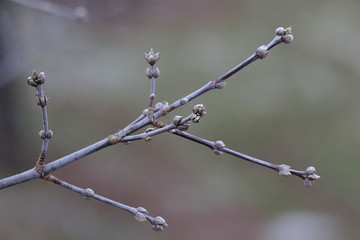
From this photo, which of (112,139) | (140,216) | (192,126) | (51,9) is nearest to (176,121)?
(112,139)

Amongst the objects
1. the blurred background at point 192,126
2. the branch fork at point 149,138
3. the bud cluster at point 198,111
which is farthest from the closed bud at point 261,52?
the blurred background at point 192,126

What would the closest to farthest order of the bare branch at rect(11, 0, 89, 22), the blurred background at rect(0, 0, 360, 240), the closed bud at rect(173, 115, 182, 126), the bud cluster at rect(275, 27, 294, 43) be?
the closed bud at rect(173, 115, 182, 126)
the bud cluster at rect(275, 27, 294, 43)
the bare branch at rect(11, 0, 89, 22)
the blurred background at rect(0, 0, 360, 240)

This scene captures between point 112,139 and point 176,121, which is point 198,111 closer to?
point 176,121

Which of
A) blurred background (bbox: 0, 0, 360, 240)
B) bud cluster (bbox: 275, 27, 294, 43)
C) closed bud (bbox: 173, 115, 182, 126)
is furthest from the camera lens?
blurred background (bbox: 0, 0, 360, 240)

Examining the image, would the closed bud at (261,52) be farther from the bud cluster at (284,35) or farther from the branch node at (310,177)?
the branch node at (310,177)

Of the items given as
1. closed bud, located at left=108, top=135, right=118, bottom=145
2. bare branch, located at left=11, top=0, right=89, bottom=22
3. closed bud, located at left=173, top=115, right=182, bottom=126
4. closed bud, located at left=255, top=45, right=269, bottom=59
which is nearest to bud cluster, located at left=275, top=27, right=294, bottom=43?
closed bud, located at left=255, top=45, right=269, bottom=59

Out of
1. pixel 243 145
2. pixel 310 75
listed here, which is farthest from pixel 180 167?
pixel 310 75

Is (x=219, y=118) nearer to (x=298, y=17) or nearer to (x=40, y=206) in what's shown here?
(x=40, y=206)

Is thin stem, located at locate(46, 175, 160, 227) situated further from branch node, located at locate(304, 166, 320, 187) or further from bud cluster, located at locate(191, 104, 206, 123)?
branch node, located at locate(304, 166, 320, 187)
